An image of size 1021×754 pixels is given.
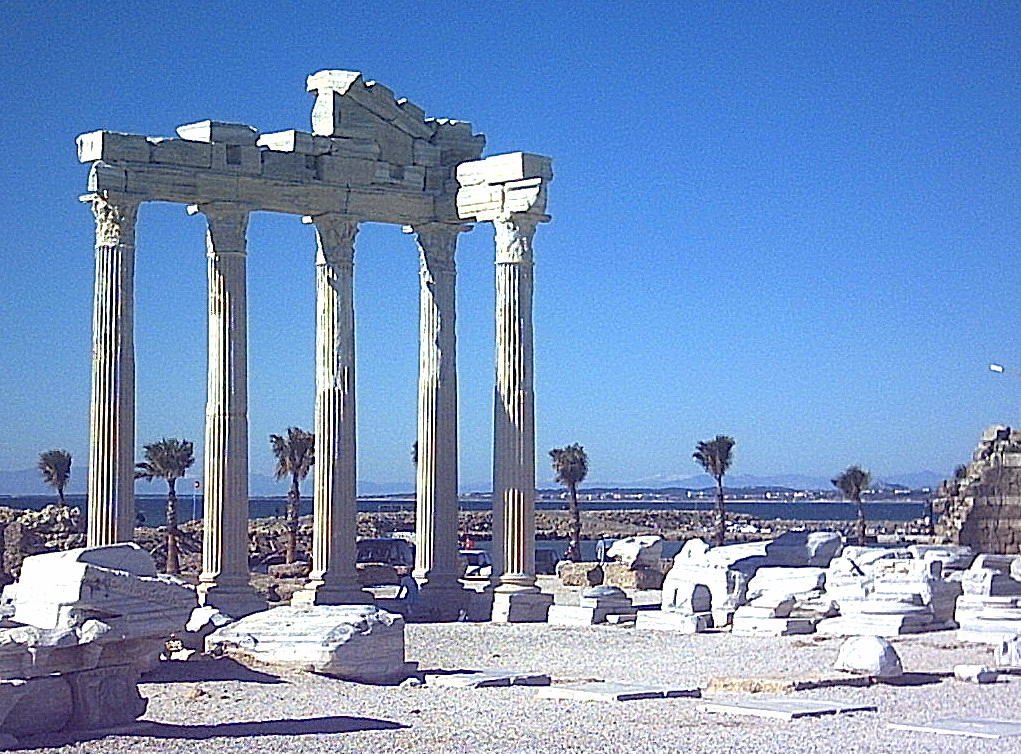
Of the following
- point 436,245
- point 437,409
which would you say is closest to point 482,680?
point 437,409

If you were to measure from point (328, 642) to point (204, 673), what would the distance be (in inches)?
61.9

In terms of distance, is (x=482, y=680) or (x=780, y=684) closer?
(x=780, y=684)

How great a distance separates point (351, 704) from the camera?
74.7 ft

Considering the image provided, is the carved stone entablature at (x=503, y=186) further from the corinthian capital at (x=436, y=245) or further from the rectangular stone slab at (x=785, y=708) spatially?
the rectangular stone slab at (x=785, y=708)

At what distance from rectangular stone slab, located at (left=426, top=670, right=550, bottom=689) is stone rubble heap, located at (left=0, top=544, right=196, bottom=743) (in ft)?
13.2

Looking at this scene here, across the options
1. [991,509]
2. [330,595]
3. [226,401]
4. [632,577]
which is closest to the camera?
[226,401]

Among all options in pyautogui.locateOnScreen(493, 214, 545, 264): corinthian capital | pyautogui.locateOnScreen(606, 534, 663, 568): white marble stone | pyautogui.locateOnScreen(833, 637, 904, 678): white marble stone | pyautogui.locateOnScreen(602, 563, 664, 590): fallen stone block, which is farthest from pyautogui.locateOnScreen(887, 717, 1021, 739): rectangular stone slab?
pyautogui.locateOnScreen(606, 534, 663, 568): white marble stone

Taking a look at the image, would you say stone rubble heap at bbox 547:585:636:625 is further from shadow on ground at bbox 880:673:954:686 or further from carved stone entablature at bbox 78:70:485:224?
shadow on ground at bbox 880:673:954:686

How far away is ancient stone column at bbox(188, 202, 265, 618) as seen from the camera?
35344mm

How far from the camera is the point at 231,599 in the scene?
34875 millimetres

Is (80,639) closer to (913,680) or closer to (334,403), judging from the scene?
(913,680)

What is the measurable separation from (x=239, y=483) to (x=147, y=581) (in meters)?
14.2

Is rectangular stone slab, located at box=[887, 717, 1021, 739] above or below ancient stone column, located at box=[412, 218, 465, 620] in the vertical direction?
below

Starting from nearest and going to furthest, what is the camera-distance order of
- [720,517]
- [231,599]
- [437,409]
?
[231,599] → [437,409] → [720,517]
